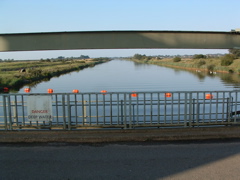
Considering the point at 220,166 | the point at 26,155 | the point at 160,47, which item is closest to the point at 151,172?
the point at 220,166

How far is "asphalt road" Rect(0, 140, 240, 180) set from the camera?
4828mm

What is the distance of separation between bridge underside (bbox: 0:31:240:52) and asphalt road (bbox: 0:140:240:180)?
4470 millimetres

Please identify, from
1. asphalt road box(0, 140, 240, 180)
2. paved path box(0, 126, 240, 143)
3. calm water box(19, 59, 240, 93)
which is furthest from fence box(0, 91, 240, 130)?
calm water box(19, 59, 240, 93)

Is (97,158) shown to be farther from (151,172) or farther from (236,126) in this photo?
(236,126)

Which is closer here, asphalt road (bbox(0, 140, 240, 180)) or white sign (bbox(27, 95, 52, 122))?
asphalt road (bbox(0, 140, 240, 180))

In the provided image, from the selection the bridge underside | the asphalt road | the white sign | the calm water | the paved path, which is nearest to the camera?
the asphalt road

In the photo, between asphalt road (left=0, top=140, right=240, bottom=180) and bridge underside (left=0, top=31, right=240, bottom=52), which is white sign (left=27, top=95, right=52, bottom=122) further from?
bridge underside (left=0, top=31, right=240, bottom=52)

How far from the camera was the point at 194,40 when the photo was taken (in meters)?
10.4

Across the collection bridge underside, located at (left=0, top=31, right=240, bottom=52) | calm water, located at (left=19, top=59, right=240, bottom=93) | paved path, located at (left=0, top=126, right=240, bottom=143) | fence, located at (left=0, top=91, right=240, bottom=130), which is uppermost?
bridge underside, located at (left=0, top=31, right=240, bottom=52)

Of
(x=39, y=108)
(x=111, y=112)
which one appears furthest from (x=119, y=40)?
(x=39, y=108)

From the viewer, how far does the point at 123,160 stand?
219 inches

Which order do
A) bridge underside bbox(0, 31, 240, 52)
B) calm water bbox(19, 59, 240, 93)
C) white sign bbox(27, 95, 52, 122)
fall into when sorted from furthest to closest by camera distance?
calm water bbox(19, 59, 240, 93)
bridge underside bbox(0, 31, 240, 52)
white sign bbox(27, 95, 52, 122)

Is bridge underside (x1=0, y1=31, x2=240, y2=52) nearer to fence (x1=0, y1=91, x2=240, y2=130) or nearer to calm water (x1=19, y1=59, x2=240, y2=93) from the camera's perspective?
fence (x1=0, y1=91, x2=240, y2=130)

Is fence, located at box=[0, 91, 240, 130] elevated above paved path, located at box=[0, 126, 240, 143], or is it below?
above
